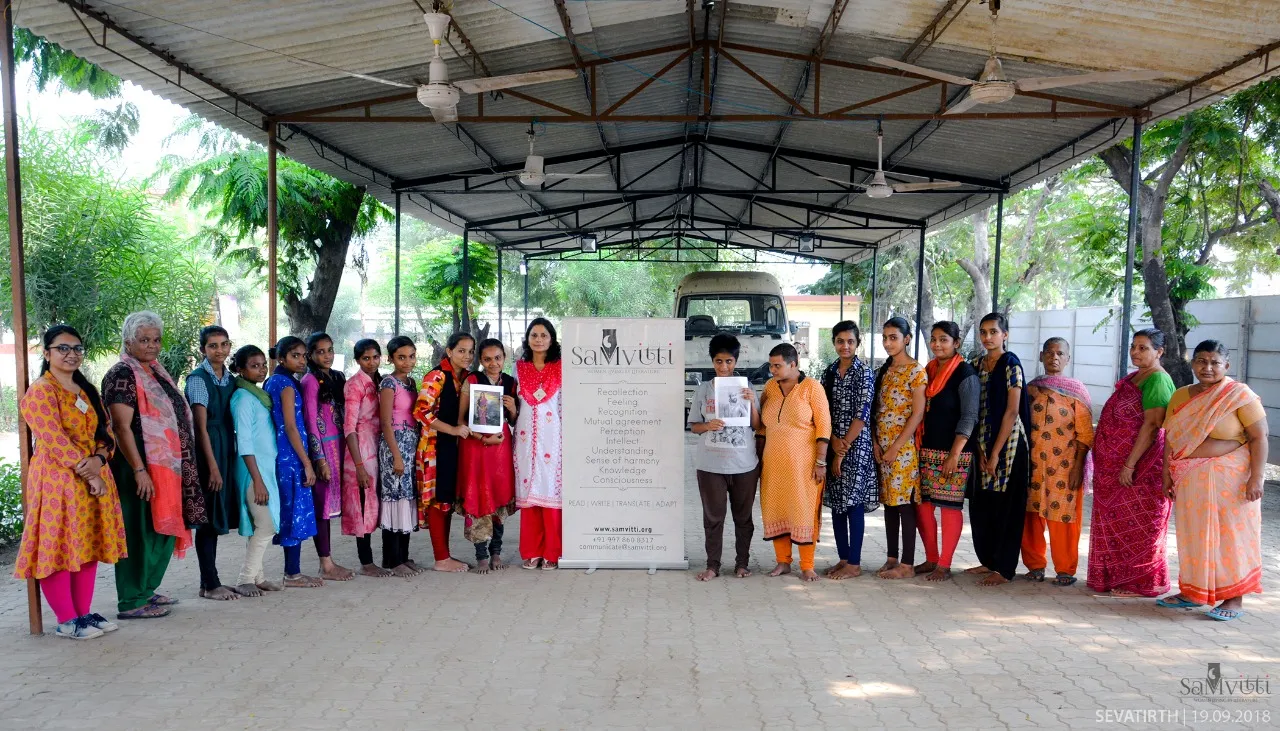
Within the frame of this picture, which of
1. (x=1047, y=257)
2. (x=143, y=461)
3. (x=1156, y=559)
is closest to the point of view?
(x=143, y=461)

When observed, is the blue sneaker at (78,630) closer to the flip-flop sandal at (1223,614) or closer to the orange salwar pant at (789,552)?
the orange salwar pant at (789,552)

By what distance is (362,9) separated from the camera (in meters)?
6.16

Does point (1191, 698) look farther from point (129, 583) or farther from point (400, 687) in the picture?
point (129, 583)

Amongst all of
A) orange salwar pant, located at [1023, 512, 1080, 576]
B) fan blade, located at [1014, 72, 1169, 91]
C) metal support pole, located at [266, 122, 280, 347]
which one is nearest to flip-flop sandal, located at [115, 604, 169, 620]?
metal support pole, located at [266, 122, 280, 347]

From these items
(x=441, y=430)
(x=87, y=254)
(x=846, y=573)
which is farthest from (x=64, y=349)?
(x=87, y=254)

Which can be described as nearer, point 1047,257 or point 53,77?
point 53,77

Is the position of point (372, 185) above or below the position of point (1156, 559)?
above

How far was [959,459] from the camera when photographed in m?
5.17

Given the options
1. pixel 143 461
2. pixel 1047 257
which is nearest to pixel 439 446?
pixel 143 461

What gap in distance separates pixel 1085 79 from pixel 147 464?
6.17 metres

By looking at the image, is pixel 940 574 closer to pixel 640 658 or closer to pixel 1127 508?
pixel 1127 508

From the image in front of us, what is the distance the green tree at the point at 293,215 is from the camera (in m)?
12.6

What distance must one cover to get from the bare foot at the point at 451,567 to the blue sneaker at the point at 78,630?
6.19 feet

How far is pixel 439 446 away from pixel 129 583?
5.73 ft
